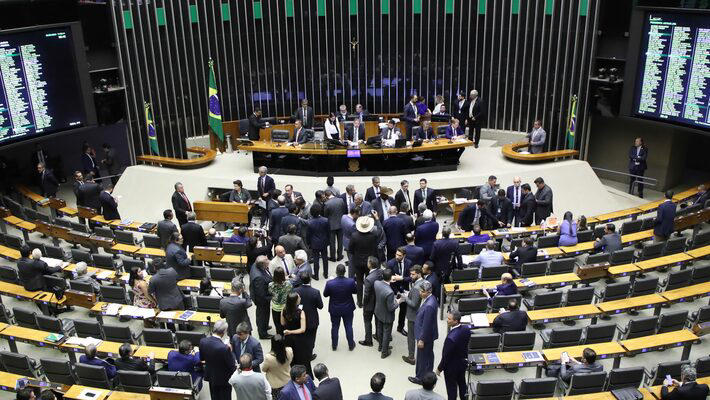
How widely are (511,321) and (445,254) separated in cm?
179

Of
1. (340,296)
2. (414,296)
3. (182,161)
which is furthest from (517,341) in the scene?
(182,161)

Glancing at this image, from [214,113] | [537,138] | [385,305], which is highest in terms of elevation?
[214,113]

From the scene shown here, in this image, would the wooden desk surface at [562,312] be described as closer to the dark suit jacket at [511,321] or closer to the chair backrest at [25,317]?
the dark suit jacket at [511,321]

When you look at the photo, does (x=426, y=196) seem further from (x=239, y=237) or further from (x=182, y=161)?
(x=182, y=161)

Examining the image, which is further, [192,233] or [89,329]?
[192,233]

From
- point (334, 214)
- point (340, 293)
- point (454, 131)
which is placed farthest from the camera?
point (454, 131)

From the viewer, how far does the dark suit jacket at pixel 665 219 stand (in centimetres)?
1184

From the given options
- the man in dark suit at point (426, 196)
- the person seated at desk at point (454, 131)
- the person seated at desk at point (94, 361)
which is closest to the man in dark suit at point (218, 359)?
the person seated at desk at point (94, 361)

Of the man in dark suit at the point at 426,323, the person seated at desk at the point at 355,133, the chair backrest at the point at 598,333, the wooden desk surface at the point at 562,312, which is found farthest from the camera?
the person seated at desk at the point at 355,133

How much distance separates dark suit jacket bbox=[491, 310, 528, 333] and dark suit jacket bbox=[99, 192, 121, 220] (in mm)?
8283

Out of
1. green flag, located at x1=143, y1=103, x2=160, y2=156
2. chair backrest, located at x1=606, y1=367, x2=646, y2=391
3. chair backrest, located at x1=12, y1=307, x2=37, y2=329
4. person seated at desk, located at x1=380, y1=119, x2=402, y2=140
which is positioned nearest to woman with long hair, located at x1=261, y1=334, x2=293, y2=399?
chair backrest, located at x1=606, y1=367, x2=646, y2=391

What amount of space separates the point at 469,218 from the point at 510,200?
0.91 metres

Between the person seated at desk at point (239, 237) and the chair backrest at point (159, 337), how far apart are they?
9.65 feet

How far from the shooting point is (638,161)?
15.8 m
